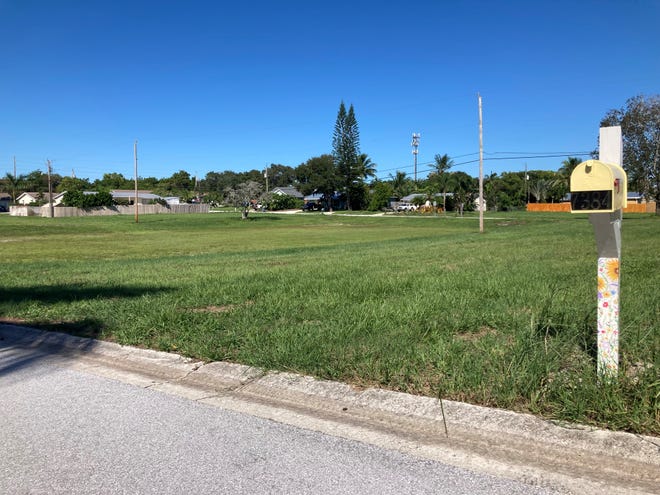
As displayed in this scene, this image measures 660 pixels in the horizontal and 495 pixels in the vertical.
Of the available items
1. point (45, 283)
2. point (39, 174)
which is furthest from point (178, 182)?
point (45, 283)

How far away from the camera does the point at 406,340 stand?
528cm

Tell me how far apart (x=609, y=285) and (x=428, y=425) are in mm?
1640

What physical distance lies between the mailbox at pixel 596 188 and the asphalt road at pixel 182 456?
1814mm

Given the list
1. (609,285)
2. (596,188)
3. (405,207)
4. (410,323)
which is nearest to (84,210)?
(405,207)

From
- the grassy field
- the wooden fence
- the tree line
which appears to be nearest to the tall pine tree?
the tree line

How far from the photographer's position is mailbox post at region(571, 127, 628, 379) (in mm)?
3586

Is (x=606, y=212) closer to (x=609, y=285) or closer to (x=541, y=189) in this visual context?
(x=609, y=285)

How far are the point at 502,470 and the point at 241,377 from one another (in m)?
2.42

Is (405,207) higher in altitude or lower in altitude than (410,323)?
higher

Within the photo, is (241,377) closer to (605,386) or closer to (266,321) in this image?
(266,321)

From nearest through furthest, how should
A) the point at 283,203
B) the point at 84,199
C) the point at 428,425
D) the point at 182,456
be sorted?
the point at 182,456 → the point at 428,425 → the point at 84,199 → the point at 283,203

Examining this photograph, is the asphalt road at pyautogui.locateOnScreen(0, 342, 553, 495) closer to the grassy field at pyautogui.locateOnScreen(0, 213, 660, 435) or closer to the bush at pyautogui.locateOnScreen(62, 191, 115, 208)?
the grassy field at pyautogui.locateOnScreen(0, 213, 660, 435)

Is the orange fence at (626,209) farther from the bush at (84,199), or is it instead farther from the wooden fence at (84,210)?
the bush at (84,199)

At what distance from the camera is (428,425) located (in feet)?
12.3
